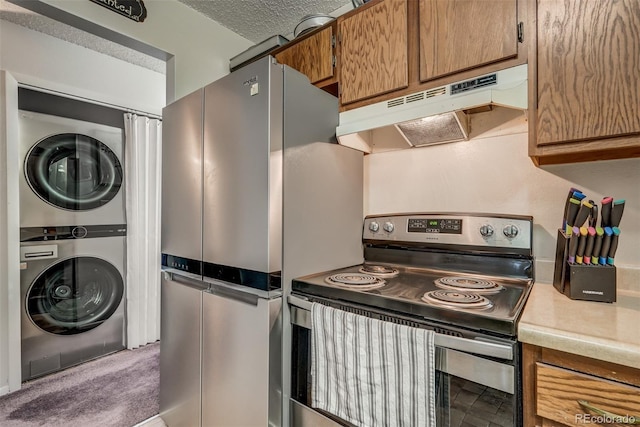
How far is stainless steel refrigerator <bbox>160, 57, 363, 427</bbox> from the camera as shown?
121cm

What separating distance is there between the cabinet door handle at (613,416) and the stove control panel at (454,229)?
0.66m

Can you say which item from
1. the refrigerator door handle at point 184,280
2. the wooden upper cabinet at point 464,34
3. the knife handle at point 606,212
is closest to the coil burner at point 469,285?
the knife handle at point 606,212

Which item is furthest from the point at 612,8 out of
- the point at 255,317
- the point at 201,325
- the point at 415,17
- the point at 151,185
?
the point at 151,185

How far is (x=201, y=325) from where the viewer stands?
1451 millimetres

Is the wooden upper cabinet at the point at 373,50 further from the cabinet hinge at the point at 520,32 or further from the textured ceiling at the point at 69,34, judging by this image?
the textured ceiling at the point at 69,34

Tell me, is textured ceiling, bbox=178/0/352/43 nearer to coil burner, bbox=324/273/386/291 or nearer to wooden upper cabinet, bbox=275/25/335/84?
wooden upper cabinet, bbox=275/25/335/84

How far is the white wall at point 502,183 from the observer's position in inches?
45.7

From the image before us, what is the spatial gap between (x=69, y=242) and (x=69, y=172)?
0.56 m

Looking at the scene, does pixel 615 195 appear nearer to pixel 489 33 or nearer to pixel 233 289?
pixel 489 33

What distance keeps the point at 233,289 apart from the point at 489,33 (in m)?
1.41

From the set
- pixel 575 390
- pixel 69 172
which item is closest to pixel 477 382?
pixel 575 390

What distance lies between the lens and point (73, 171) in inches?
99.0

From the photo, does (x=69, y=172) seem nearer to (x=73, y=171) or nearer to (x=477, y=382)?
(x=73, y=171)

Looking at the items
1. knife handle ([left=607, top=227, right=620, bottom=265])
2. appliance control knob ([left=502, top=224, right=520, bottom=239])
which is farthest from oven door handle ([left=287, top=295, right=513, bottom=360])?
appliance control knob ([left=502, top=224, right=520, bottom=239])
